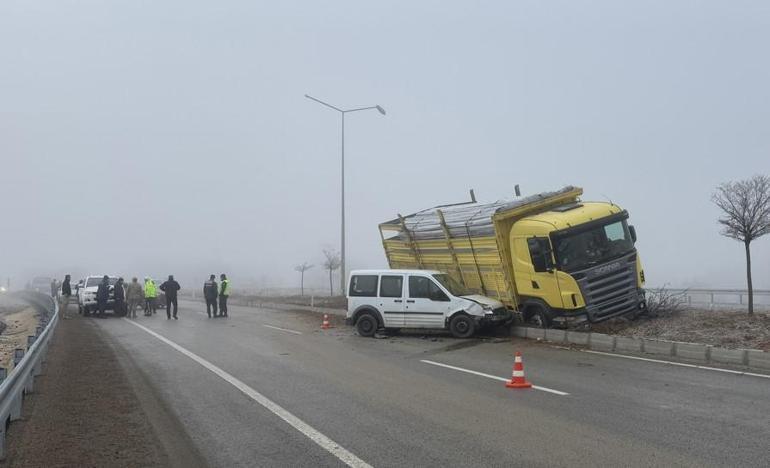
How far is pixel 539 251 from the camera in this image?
14.6 metres

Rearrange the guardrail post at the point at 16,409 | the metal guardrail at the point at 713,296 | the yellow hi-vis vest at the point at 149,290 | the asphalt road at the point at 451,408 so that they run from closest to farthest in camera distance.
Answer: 1. the asphalt road at the point at 451,408
2. the guardrail post at the point at 16,409
3. the metal guardrail at the point at 713,296
4. the yellow hi-vis vest at the point at 149,290

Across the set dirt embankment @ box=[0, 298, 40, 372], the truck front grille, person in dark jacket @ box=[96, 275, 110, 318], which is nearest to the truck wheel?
the truck front grille

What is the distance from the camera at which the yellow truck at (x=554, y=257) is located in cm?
1456

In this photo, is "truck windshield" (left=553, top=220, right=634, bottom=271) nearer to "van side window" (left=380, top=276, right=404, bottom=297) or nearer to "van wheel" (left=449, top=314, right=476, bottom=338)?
"van wheel" (left=449, top=314, right=476, bottom=338)

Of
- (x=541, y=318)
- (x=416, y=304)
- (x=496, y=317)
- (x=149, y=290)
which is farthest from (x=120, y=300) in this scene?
(x=541, y=318)

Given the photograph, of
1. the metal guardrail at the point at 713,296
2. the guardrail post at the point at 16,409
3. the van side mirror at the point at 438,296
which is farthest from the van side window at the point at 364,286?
the guardrail post at the point at 16,409

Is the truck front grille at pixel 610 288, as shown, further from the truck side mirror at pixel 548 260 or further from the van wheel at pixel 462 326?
the van wheel at pixel 462 326

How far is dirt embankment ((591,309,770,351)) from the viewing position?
12.4 metres

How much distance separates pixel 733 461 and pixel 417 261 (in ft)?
47.5

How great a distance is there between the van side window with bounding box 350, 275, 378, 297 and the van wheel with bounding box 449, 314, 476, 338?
234 cm

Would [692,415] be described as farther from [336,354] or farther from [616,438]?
[336,354]

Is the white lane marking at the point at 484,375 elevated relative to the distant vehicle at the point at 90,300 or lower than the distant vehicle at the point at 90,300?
lower

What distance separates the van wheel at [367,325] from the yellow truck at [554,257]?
2.92 meters

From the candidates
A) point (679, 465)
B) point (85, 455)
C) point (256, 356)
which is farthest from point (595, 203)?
point (85, 455)
